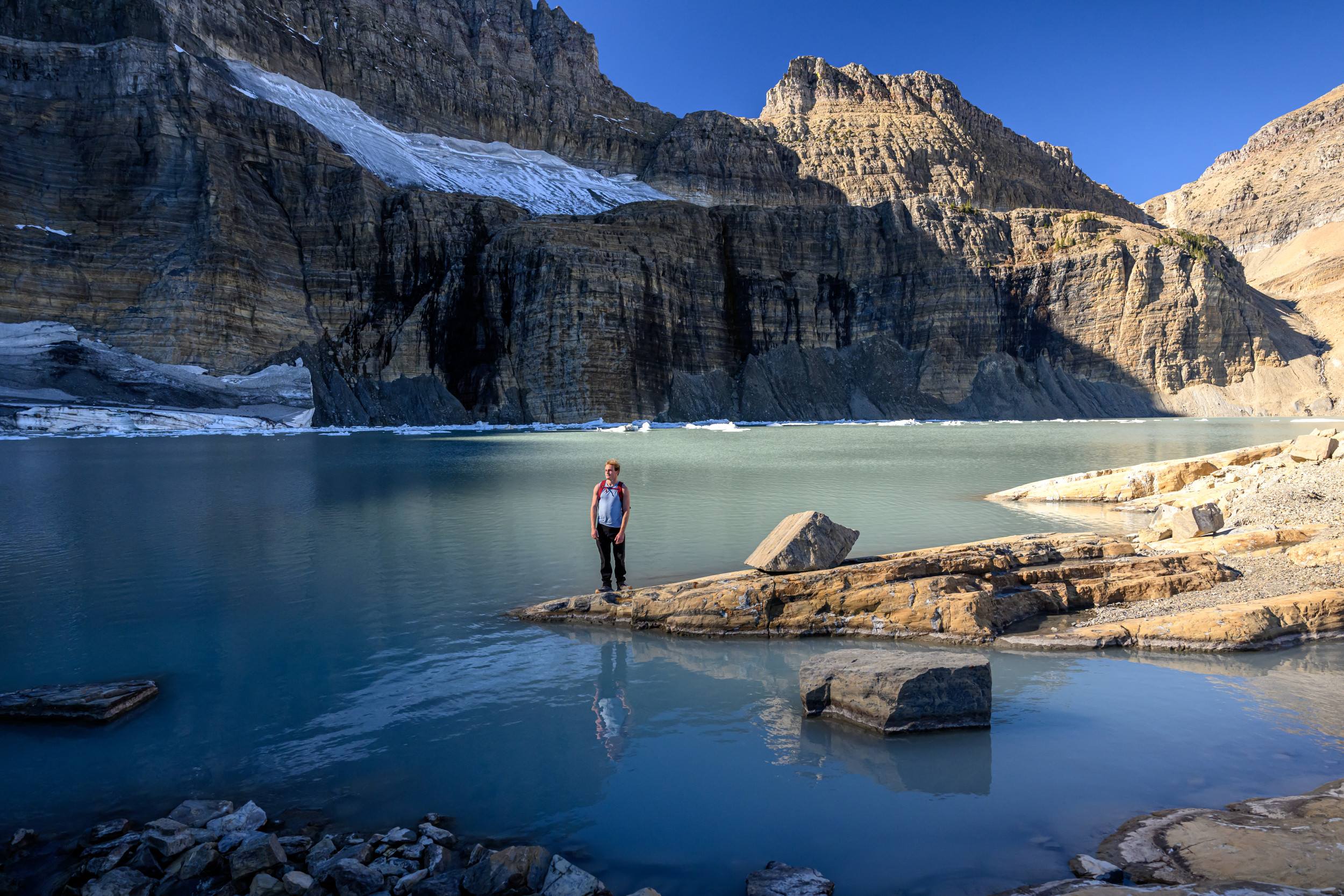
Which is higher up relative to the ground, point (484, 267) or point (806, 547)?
point (484, 267)

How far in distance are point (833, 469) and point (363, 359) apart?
234 feet

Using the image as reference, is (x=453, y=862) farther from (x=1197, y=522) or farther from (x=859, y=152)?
(x=859, y=152)

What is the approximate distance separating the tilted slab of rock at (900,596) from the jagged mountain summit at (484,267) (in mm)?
76190

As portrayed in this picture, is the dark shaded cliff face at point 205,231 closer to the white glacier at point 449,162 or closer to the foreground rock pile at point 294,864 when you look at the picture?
the white glacier at point 449,162

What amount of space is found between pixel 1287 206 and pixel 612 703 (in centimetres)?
20861

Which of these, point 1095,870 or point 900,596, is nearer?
point 1095,870

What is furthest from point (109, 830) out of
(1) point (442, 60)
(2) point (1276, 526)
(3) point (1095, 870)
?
(1) point (442, 60)

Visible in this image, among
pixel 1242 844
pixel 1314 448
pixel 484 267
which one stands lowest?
pixel 1242 844

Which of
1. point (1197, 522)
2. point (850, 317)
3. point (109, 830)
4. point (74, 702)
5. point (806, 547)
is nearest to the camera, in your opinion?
point (109, 830)

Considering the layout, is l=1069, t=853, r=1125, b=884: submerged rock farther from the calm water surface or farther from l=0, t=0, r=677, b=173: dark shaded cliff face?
l=0, t=0, r=677, b=173: dark shaded cliff face

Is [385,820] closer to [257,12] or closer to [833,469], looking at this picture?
[833,469]

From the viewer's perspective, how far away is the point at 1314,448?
649 inches

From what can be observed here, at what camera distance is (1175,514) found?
12.5 meters

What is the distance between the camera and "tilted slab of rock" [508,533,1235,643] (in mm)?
8523
